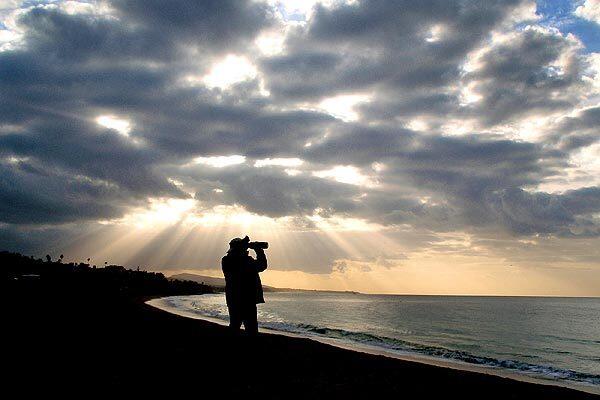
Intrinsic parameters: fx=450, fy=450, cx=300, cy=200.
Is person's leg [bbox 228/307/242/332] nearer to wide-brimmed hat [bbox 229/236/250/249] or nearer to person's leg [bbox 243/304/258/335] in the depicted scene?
person's leg [bbox 243/304/258/335]

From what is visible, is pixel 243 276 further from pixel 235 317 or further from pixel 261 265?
pixel 235 317

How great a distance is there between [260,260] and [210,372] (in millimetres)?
2847

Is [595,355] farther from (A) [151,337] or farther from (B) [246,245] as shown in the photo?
(B) [246,245]

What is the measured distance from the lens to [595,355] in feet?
103

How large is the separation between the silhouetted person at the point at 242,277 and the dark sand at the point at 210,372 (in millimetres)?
1322

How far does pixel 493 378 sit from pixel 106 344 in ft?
→ 37.5

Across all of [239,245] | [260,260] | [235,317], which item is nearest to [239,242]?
[239,245]

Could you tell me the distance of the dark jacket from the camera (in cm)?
916

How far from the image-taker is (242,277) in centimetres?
922

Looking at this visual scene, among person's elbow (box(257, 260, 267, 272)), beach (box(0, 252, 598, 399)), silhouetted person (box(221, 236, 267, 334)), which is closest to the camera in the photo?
beach (box(0, 252, 598, 399))

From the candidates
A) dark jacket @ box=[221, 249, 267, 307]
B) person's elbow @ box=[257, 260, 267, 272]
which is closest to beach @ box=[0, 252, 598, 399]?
dark jacket @ box=[221, 249, 267, 307]

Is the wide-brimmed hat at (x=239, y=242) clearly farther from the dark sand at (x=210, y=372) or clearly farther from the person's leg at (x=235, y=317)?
the dark sand at (x=210, y=372)

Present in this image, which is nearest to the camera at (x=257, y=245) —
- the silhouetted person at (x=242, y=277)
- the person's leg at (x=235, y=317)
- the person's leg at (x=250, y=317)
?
the silhouetted person at (x=242, y=277)

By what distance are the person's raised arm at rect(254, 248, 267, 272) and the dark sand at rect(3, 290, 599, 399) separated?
2.26 metres
